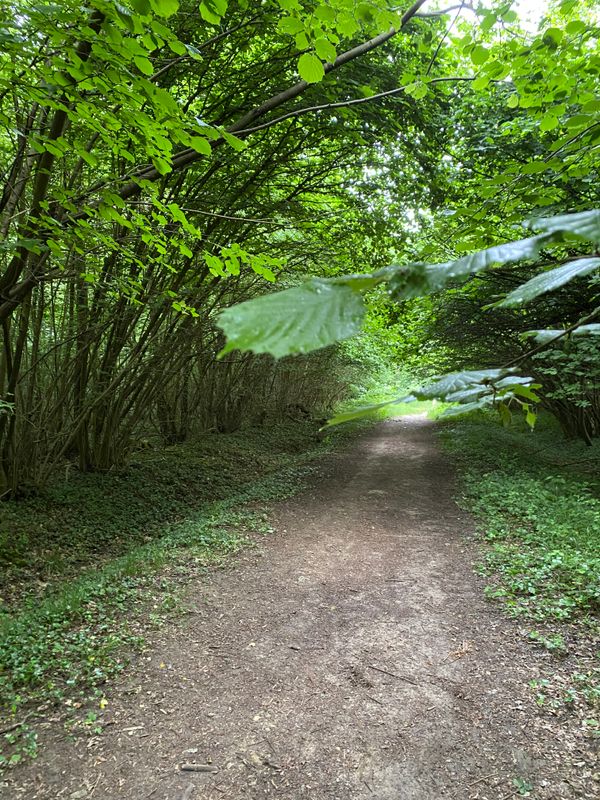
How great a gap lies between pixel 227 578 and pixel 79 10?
4527 mm

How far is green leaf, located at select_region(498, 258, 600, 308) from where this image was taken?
733 mm

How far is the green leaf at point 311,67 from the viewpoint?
95.0 inches

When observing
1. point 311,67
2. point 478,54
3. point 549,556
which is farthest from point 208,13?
point 549,556

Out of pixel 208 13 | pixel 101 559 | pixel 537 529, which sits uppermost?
pixel 208 13

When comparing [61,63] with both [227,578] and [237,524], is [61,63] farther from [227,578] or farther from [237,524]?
[237,524]

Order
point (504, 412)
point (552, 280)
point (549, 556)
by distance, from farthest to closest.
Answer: point (549, 556)
point (504, 412)
point (552, 280)

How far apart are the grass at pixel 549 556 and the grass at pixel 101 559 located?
2852mm

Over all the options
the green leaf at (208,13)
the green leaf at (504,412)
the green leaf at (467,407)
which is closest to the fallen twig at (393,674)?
the green leaf at (504,412)

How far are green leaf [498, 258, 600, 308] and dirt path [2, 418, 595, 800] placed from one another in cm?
263

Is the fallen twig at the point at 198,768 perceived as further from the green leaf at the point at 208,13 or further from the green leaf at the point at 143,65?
the green leaf at the point at 208,13

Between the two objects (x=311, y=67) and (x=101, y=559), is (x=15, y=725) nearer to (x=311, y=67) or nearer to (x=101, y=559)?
(x=101, y=559)

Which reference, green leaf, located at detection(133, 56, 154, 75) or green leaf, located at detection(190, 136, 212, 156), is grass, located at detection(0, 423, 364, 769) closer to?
green leaf, located at detection(190, 136, 212, 156)

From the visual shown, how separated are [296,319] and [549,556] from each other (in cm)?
479

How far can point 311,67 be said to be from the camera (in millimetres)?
2459
